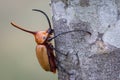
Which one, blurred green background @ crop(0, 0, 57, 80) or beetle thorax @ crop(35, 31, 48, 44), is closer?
beetle thorax @ crop(35, 31, 48, 44)

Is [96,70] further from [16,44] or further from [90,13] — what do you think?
[16,44]

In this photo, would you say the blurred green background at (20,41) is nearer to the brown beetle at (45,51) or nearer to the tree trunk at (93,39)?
the brown beetle at (45,51)

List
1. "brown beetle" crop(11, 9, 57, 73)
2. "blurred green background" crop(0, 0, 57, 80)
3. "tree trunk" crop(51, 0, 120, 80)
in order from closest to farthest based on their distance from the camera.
Result: "tree trunk" crop(51, 0, 120, 80), "brown beetle" crop(11, 9, 57, 73), "blurred green background" crop(0, 0, 57, 80)

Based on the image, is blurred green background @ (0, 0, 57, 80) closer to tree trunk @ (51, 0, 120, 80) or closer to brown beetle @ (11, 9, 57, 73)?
brown beetle @ (11, 9, 57, 73)

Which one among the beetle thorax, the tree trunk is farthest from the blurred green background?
the tree trunk

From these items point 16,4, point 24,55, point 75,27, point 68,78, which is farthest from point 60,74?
point 16,4

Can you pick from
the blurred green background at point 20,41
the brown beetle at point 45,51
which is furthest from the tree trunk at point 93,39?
the blurred green background at point 20,41
